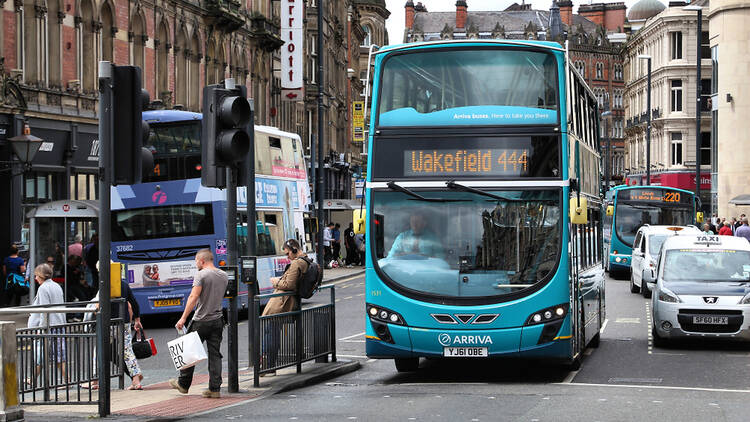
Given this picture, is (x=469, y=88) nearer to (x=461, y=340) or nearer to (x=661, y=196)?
(x=461, y=340)

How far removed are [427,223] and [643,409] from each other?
3.73 meters

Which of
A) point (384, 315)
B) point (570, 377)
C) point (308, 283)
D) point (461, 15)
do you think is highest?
point (461, 15)

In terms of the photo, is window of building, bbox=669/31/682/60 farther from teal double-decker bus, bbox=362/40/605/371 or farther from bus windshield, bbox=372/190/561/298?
bus windshield, bbox=372/190/561/298

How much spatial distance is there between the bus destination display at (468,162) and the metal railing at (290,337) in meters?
2.34

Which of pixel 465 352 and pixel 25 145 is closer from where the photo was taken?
pixel 465 352

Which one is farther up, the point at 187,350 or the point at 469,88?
the point at 469,88

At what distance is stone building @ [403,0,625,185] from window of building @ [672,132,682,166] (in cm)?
6876

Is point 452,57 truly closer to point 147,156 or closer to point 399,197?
point 399,197

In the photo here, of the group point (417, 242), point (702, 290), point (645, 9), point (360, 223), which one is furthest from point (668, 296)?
point (645, 9)

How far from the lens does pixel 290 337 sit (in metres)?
16.1

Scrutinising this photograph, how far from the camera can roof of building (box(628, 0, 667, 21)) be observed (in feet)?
447

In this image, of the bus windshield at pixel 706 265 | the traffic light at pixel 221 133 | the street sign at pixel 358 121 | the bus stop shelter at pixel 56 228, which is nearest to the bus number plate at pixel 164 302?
the bus stop shelter at pixel 56 228

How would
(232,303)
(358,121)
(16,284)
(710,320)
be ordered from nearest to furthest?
(232,303) < (710,320) < (16,284) < (358,121)

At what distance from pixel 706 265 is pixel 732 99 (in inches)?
1771
